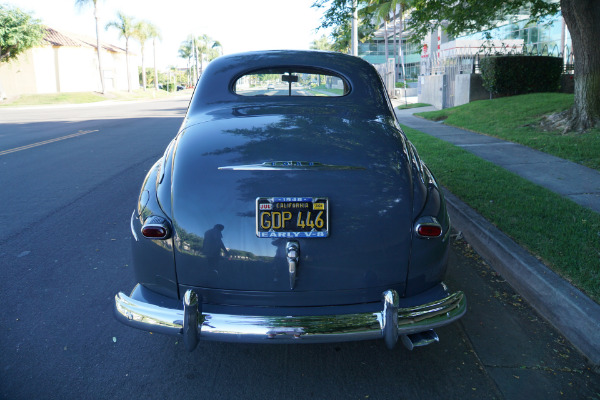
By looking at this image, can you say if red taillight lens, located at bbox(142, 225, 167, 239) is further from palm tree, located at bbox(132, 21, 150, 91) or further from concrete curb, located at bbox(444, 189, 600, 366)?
palm tree, located at bbox(132, 21, 150, 91)

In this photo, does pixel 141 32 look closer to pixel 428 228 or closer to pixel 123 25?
pixel 123 25

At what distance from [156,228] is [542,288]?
2704 mm

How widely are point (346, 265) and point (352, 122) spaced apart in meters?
1.16

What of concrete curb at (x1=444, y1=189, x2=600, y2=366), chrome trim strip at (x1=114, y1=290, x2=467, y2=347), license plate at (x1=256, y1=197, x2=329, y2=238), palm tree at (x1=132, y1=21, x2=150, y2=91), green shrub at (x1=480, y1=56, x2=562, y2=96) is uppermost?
palm tree at (x1=132, y1=21, x2=150, y2=91)

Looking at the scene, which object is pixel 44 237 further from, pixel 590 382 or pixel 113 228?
pixel 590 382

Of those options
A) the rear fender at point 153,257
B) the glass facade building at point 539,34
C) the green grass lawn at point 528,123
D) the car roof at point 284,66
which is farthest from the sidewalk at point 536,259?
the glass facade building at point 539,34

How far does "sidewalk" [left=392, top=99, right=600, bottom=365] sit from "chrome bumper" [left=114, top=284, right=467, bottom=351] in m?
1.21

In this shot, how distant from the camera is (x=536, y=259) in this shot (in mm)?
4090

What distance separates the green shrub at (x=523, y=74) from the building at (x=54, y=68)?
130 ft

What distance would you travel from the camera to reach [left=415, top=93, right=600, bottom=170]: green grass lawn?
8828 millimetres

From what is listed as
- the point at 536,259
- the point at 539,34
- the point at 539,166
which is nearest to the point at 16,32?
the point at 539,34

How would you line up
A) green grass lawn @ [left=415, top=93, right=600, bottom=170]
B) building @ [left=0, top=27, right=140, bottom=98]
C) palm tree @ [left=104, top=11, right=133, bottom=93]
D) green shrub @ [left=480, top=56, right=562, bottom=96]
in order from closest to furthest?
green grass lawn @ [left=415, top=93, right=600, bottom=170] → green shrub @ [left=480, top=56, right=562, bottom=96] → building @ [left=0, top=27, right=140, bottom=98] → palm tree @ [left=104, top=11, right=133, bottom=93]

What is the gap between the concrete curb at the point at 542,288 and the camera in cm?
315

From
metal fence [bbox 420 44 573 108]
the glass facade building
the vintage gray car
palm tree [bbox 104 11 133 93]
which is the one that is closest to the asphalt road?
the vintage gray car
